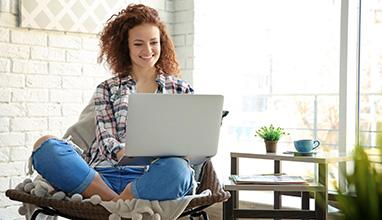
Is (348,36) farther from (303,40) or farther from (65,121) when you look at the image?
(65,121)

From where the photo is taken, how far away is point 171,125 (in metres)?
1.64

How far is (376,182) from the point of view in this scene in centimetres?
31

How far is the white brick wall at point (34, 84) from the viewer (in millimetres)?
2738

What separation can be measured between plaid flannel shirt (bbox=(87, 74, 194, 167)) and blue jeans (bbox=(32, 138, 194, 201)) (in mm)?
179

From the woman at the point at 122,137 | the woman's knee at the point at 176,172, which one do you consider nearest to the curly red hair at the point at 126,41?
the woman at the point at 122,137

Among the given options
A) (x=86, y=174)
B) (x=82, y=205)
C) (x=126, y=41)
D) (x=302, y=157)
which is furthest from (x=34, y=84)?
(x=302, y=157)

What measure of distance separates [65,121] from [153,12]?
107 centimetres

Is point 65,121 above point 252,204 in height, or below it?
above

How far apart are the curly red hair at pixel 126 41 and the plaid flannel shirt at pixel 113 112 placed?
0.21 ft

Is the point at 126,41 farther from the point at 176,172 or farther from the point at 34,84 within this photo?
the point at 34,84

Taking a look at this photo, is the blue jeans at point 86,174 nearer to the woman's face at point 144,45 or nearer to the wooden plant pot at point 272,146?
the woman's face at point 144,45

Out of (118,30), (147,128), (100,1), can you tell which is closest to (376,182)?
(147,128)

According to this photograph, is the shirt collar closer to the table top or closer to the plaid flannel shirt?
the plaid flannel shirt

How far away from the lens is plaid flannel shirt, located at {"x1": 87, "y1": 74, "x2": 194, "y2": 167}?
6.53 ft
